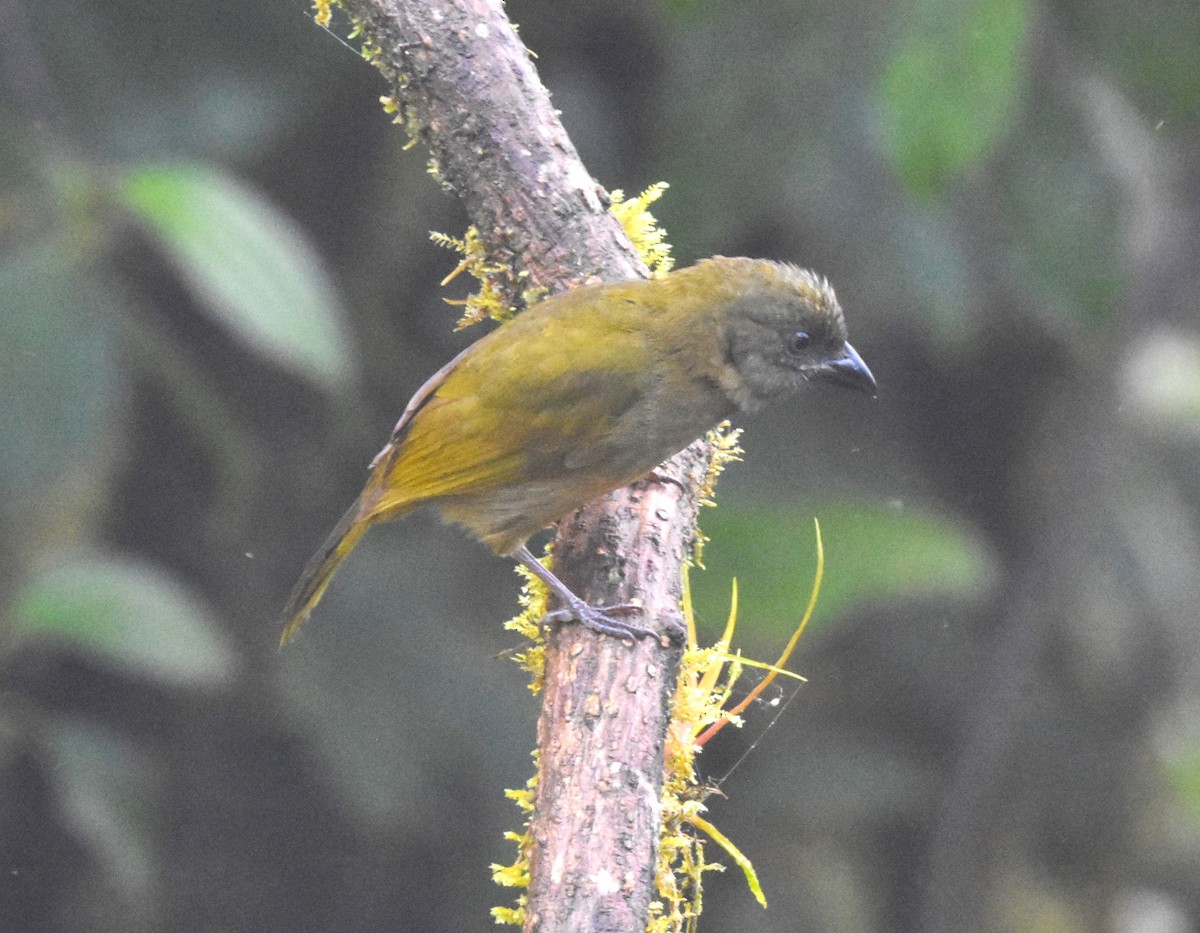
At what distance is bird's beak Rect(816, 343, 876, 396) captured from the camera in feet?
9.15

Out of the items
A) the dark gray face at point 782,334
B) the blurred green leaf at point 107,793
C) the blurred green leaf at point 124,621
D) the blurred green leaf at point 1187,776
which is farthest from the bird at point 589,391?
the blurred green leaf at point 1187,776

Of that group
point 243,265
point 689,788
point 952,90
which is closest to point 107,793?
point 243,265

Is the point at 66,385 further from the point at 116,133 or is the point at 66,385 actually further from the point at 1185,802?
the point at 1185,802

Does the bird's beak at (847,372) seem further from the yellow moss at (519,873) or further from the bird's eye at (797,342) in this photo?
the yellow moss at (519,873)

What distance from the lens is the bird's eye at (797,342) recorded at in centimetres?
273

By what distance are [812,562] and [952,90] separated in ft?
3.51

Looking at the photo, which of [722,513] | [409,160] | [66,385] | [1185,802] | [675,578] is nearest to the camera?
[675,578]

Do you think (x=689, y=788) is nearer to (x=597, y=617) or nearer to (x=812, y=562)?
(x=597, y=617)

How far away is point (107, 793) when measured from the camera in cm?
342

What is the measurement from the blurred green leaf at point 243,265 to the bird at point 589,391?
0.31 metres

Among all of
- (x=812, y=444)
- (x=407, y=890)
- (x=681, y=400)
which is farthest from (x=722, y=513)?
(x=407, y=890)

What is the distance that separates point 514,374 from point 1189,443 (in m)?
2.86

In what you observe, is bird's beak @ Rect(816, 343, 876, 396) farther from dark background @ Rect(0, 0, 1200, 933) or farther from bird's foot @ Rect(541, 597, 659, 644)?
bird's foot @ Rect(541, 597, 659, 644)

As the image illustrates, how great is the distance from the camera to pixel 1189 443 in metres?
4.74
